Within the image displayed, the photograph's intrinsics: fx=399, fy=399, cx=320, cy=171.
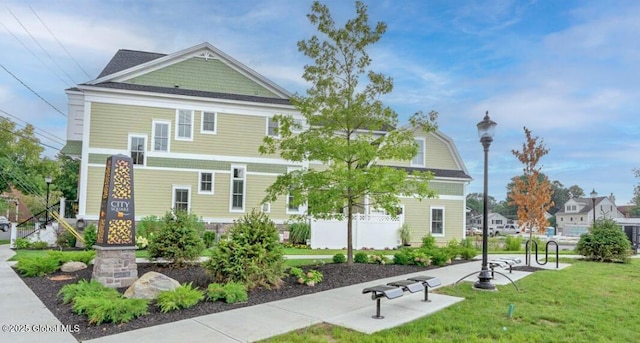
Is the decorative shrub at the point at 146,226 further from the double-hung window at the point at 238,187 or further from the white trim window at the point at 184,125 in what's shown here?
the white trim window at the point at 184,125

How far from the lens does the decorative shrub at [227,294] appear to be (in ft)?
22.8

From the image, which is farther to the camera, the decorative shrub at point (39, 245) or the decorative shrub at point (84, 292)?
the decorative shrub at point (39, 245)

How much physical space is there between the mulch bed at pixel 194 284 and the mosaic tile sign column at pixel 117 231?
994mm

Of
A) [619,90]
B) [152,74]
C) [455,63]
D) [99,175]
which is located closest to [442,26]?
[455,63]

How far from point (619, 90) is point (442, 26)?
30.3ft

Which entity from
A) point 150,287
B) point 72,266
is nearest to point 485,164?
point 150,287

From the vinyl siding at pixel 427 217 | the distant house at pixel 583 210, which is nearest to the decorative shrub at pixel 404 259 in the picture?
the vinyl siding at pixel 427 217

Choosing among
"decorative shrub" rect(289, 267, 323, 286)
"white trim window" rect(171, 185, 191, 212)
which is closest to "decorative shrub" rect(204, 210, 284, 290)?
"decorative shrub" rect(289, 267, 323, 286)

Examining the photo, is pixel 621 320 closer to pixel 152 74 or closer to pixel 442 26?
pixel 442 26

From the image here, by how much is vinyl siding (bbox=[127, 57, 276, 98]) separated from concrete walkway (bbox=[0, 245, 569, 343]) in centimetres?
1345

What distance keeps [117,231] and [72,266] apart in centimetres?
298

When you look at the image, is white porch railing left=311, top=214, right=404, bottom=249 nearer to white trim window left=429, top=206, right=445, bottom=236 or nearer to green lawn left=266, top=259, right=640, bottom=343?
white trim window left=429, top=206, right=445, bottom=236

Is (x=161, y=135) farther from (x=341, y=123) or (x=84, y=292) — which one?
(x=84, y=292)

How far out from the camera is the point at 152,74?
19656 millimetres
